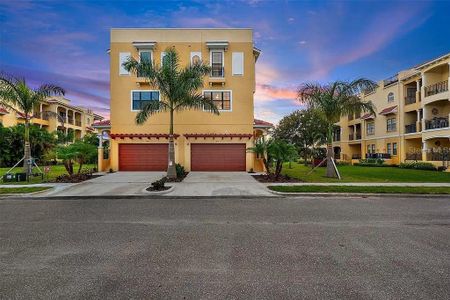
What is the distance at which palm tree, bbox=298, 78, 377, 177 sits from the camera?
16844 mm

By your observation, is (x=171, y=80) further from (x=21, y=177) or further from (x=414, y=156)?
(x=414, y=156)

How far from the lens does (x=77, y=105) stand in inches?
2053

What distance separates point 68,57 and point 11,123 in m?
26.2

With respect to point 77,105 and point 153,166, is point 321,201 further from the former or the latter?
point 77,105

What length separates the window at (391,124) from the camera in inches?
1257

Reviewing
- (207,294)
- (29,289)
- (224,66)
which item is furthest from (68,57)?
(207,294)

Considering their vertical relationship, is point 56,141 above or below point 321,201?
above

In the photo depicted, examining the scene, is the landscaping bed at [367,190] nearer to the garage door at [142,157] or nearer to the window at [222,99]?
the window at [222,99]

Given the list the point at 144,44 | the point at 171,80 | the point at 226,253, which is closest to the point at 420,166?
the point at 171,80

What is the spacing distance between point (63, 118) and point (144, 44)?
26.1 m

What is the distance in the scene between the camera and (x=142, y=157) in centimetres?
2234

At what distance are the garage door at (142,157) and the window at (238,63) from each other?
9761mm

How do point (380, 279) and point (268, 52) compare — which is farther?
point (268, 52)

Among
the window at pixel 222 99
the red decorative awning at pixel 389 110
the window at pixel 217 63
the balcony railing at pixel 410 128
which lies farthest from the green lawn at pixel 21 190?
the red decorative awning at pixel 389 110
